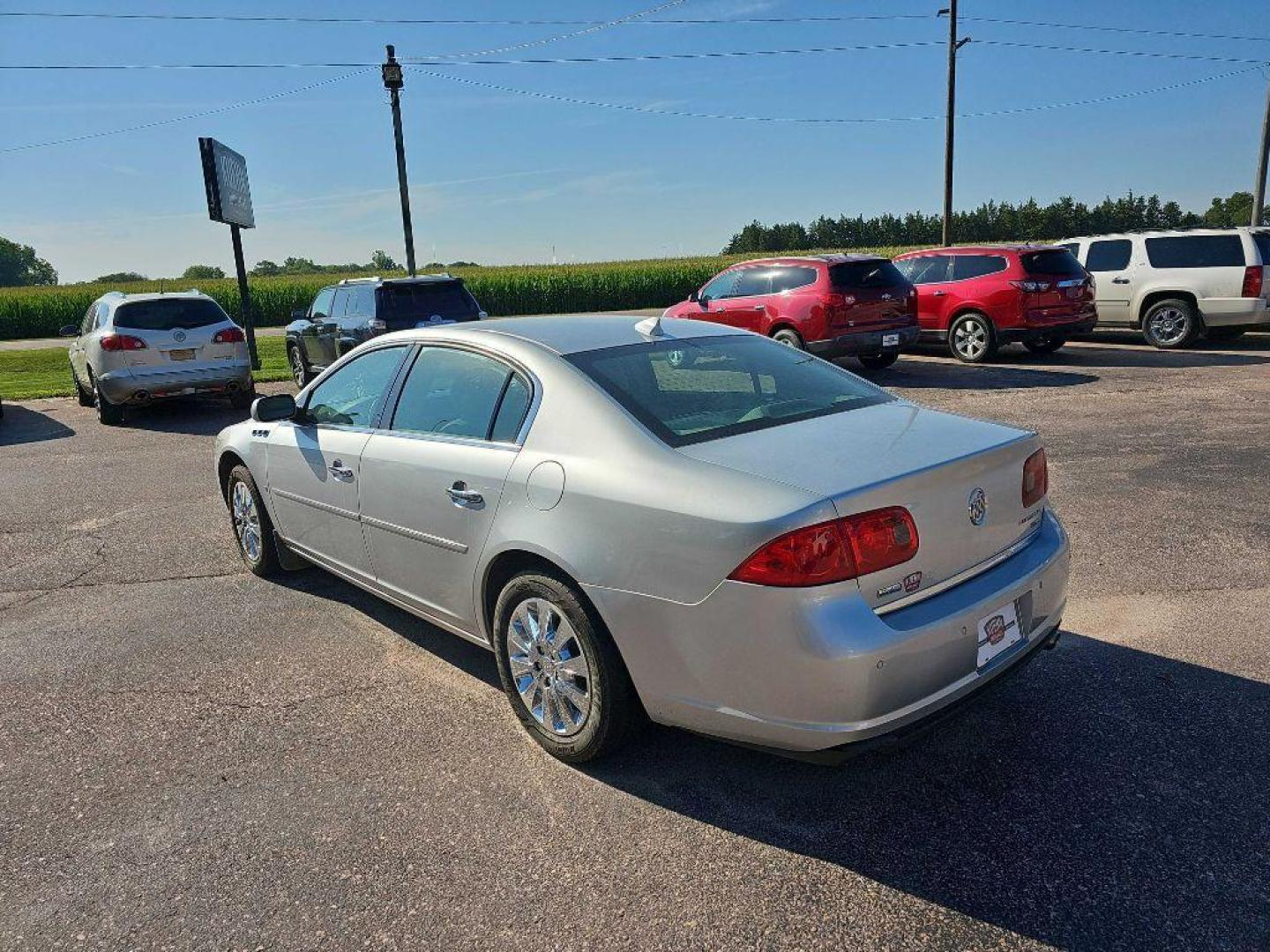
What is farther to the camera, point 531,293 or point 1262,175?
point 531,293

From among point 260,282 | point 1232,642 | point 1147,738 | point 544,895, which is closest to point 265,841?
point 544,895

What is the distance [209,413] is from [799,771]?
11674mm

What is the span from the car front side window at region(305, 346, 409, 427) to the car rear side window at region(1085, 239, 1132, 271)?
13.4 meters

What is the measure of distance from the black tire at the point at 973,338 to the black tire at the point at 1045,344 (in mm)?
565

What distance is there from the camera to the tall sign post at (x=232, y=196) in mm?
16828

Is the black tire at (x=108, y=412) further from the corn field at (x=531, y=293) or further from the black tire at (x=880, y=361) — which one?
the corn field at (x=531, y=293)

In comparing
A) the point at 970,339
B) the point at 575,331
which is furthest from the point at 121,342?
the point at 970,339

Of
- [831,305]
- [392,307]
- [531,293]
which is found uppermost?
[531,293]

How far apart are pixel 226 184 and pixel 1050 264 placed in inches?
A: 586

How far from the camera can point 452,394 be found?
12.2ft

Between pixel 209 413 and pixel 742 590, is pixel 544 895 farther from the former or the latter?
pixel 209 413

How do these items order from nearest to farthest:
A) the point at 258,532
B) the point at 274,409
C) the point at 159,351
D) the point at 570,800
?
the point at 570,800
the point at 274,409
the point at 258,532
the point at 159,351

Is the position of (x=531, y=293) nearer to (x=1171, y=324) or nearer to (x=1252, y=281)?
(x=1171, y=324)

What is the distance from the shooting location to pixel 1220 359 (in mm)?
12914
